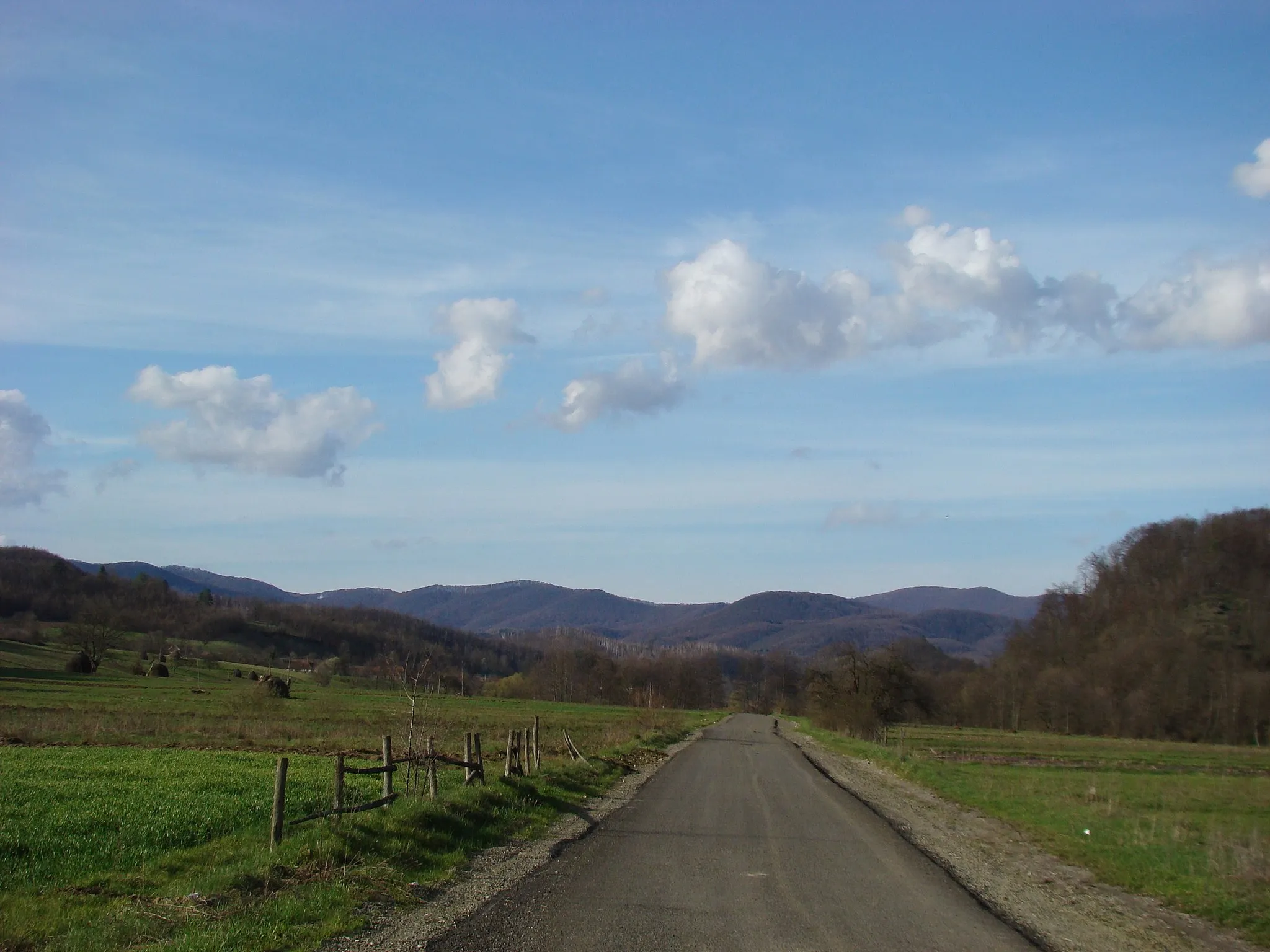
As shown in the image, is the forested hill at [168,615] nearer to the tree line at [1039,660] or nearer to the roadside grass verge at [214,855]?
the tree line at [1039,660]

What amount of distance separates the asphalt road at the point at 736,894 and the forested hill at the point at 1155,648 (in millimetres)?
72546

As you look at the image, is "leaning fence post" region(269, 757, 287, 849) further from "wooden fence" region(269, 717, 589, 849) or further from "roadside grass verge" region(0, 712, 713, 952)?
"roadside grass verge" region(0, 712, 713, 952)

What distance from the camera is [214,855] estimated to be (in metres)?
12.1

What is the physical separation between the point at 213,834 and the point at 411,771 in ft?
17.3

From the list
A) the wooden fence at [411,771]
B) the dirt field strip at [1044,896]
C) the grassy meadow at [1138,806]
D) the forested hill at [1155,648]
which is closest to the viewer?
the dirt field strip at [1044,896]

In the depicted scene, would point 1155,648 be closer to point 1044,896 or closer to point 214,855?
point 1044,896

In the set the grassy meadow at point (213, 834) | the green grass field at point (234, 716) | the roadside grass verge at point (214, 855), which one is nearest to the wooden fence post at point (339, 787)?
the roadside grass verge at point (214, 855)

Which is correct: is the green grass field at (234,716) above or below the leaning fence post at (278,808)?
below

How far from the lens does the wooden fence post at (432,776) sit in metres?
15.8

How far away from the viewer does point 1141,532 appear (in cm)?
11419

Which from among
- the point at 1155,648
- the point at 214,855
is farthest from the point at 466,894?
the point at 1155,648

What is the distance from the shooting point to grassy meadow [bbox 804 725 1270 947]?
1289 cm

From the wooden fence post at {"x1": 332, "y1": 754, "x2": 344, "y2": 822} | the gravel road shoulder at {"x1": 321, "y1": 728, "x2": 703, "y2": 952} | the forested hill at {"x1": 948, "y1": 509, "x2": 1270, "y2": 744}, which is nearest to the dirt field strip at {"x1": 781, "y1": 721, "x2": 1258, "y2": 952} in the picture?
the gravel road shoulder at {"x1": 321, "y1": 728, "x2": 703, "y2": 952}

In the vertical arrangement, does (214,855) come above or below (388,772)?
below
